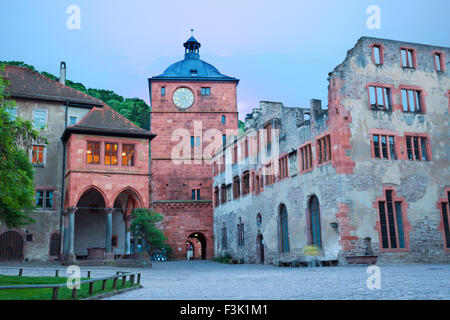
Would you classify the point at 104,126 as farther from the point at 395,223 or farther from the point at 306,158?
the point at 395,223

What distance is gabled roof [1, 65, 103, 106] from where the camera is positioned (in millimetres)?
32156

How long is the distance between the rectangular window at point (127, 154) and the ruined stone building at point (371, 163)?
31.9 ft

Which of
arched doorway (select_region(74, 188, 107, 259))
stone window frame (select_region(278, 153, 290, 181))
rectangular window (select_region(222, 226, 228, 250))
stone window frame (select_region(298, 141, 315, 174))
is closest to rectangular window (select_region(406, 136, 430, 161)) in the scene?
stone window frame (select_region(298, 141, 315, 174))

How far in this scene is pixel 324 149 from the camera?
25.7m

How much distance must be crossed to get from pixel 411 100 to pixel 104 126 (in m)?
19.5

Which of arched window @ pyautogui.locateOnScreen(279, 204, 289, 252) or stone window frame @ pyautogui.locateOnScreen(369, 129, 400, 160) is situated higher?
stone window frame @ pyautogui.locateOnScreen(369, 129, 400, 160)

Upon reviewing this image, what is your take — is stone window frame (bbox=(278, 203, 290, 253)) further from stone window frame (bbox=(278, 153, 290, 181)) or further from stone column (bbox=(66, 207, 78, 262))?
stone column (bbox=(66, 207, 78, 262))

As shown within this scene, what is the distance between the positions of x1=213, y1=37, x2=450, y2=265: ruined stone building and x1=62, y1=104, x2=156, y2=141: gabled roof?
9828 mm

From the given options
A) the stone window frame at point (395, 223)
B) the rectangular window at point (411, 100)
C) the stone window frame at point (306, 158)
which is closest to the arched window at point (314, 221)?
the stone window frame at point (306, 158)

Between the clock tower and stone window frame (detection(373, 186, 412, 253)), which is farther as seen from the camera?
the clock tower
